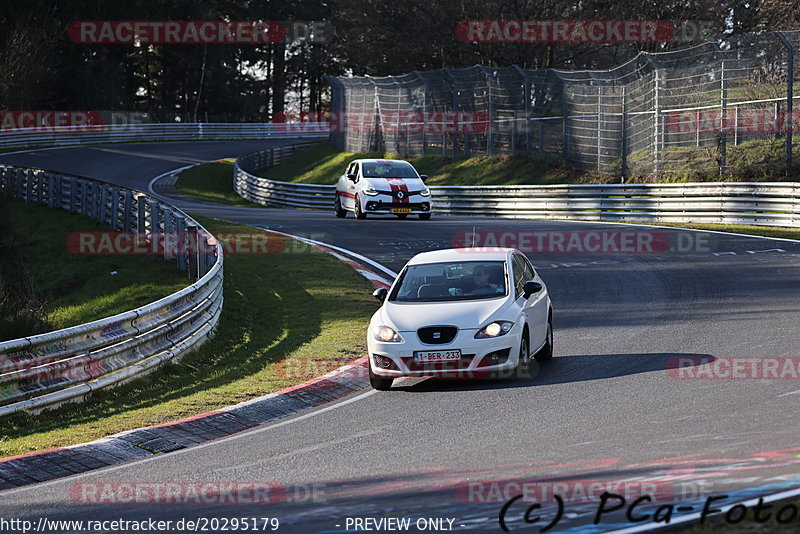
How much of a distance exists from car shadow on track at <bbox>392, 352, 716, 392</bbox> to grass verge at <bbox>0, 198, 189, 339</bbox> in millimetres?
7165

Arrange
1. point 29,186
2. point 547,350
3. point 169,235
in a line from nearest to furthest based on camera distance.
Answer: point 547,350, point 169,235, point 29,186

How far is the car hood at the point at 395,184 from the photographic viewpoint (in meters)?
30.8

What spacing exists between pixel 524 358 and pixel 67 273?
18738 millimetres

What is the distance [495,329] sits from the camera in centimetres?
1188

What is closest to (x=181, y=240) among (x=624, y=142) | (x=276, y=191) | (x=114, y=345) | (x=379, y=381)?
(x=114, y=345)

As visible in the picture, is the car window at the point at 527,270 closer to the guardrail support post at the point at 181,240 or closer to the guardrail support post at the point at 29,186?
the guardrail support post at the point at 181,240

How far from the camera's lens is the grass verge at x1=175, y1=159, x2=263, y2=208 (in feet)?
164

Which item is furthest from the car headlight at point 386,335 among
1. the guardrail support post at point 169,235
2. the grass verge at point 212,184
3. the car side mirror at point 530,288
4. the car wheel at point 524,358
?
the grass verge at point 212,184

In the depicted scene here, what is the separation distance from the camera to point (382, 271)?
832 inches

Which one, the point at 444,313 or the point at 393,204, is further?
the point at 393,204

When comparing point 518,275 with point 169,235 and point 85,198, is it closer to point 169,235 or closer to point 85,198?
point 169,235

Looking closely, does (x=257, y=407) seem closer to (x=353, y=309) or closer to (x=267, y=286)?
(x=353, y=309)

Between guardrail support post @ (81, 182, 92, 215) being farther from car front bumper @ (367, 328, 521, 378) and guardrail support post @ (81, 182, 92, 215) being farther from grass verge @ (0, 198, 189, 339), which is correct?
car front bumper @ (367, 328, 521, 378)

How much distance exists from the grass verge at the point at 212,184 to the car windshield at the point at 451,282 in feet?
114
